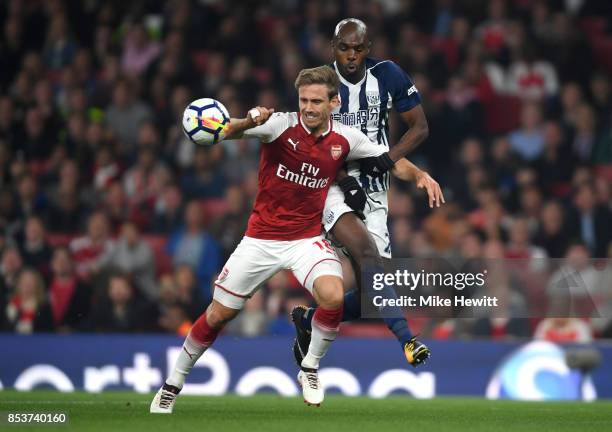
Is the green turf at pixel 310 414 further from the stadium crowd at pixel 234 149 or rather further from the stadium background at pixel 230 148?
the stadium crowd at pixel 234 149

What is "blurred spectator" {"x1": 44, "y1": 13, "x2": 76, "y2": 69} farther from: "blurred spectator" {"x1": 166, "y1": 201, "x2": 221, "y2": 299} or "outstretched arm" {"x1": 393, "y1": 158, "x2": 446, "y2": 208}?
"outstretched arm" {"x1": 393, "y1": 158, "x2": 446, "y2": 208}

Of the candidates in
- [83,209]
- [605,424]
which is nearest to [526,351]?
[605,424]

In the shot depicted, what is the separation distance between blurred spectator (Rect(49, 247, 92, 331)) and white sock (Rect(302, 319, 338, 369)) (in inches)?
183

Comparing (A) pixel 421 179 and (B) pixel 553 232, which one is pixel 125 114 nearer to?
(B) pixel 553 232

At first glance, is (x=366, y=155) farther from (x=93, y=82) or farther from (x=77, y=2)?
(x=77, y=2)

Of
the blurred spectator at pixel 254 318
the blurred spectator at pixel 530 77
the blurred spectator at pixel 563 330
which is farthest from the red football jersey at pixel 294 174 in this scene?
the blurred spectator at pixel 530 77

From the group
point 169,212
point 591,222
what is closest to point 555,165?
point 591,222

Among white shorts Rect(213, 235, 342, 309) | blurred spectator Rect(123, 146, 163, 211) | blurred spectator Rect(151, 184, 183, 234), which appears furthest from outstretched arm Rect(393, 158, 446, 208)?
blurred spectator Rect(123, 146, 163, 211)

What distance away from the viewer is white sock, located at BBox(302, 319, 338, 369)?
8773 mm

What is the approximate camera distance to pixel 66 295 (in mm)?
13227

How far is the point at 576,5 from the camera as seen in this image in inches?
677

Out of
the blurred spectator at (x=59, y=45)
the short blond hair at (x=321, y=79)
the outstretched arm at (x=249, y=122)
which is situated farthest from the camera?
the blurred spectator at (x=59, y=45)

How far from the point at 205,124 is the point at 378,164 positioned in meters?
1.51

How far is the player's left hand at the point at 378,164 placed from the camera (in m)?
8.96
